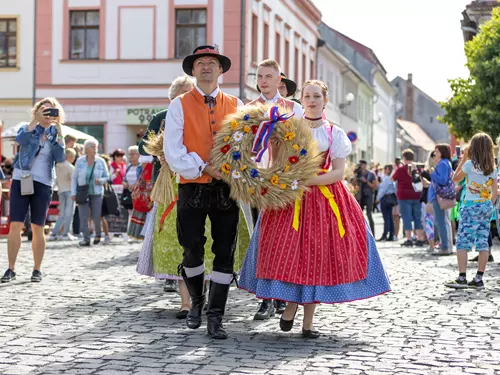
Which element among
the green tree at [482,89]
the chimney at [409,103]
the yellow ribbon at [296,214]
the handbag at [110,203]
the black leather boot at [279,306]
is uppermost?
the chimney at [409,103]

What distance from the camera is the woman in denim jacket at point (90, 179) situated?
1866 centimetres

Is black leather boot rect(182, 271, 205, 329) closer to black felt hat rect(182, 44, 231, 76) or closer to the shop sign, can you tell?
black felt hat rect(182, 44, 231, 76)

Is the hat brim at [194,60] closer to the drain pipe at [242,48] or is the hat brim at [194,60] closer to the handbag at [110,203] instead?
the handbag at [110,203]

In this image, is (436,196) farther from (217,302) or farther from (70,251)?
(217,302)

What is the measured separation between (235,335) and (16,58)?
95.9ft

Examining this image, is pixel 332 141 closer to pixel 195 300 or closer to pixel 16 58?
pixel 195 300

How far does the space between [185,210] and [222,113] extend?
719 mm

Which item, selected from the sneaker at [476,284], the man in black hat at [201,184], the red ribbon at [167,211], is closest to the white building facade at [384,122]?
the sneaker at [476,284]

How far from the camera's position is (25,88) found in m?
35.3

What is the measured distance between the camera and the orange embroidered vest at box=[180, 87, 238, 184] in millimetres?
7445

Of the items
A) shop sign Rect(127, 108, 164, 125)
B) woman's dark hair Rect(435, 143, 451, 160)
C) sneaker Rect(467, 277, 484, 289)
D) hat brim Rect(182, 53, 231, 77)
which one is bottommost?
sneaker Rect(467, 277, 484, 289)

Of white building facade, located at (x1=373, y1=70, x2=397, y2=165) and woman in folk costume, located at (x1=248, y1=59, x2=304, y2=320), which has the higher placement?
white building facade, located at (x1=373, y1=70, x2=397, y2=165)

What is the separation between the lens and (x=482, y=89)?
37562 millimetres

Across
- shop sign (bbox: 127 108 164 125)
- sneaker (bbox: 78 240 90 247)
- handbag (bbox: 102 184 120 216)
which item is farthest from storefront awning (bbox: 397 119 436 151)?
sneaker (bbox: 78 240 90 247)
